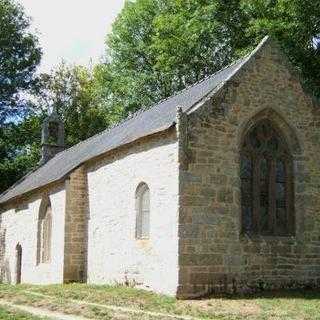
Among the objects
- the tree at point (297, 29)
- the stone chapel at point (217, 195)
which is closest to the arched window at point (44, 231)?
the stone chapel at point (217, 195)

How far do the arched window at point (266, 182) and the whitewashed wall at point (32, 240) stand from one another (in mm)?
6845

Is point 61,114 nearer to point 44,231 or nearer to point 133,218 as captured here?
point 44,231

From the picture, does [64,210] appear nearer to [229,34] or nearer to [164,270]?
[164,270]

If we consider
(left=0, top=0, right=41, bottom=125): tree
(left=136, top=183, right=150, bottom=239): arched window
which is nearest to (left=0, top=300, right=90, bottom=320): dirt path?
(left=136, top=183, right=150, bottom=239): arched window

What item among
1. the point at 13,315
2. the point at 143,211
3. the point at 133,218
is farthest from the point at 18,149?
the point at 13,315

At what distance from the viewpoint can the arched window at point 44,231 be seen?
2039 centimetres

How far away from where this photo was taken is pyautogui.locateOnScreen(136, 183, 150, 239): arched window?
15.1 meters

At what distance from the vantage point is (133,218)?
1545 centimetres

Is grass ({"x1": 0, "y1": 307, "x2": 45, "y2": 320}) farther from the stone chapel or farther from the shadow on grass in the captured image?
the shadow on grass

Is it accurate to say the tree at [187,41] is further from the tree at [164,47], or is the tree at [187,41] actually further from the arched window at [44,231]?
the arched window at [44,231]

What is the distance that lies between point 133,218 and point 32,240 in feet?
25.2

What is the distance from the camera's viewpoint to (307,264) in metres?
14.8

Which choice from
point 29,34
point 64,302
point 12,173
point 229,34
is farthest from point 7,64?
point 64,302

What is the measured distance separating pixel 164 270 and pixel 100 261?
13.1 feet
